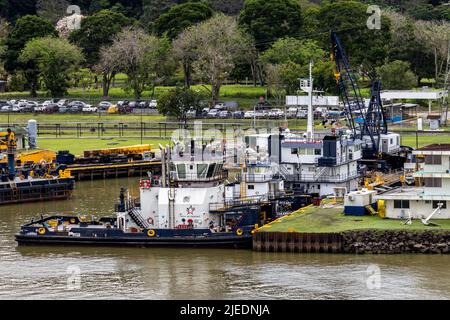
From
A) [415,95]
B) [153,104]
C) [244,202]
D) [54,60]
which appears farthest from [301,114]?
[244,202]

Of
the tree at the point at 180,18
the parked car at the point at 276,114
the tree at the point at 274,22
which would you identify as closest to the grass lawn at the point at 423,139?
the parked car at the point at 276,114

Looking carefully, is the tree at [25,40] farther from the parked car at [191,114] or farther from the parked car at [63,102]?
the parked car at [191,114]

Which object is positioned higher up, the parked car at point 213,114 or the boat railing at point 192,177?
the parked car at point 213,114

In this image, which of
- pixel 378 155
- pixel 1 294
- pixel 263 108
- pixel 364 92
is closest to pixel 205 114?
pixel 263 108

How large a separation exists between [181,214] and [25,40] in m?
81.1

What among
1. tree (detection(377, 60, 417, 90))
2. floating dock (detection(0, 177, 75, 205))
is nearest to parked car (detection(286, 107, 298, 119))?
tree (detection(377, 60, 417, 90))

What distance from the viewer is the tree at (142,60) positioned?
403ft

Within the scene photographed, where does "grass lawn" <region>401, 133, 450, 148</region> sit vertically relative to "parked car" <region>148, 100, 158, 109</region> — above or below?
below

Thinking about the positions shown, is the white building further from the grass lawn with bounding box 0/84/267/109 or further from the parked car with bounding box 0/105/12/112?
the parked car with bounding box 0/105/12/112

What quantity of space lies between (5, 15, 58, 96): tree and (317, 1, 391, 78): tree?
30.6 metres

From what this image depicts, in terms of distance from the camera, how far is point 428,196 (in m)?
57.5

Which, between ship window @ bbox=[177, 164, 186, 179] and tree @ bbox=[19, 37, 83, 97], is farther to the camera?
tree @ bbox=[19, 37, 83, 97]

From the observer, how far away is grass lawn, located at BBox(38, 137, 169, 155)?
9794cm

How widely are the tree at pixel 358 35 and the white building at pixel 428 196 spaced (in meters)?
58.0
